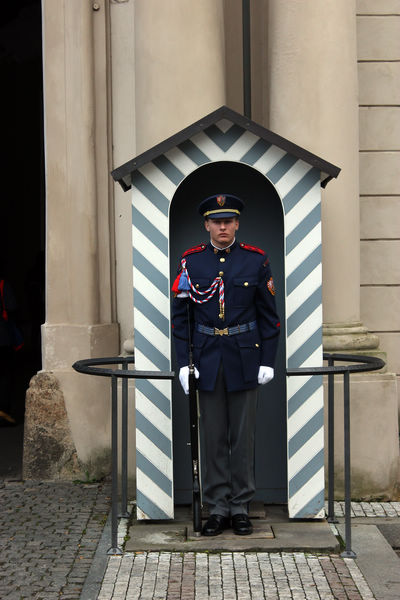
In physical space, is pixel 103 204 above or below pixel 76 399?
above

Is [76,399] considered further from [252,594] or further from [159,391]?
[252,594]

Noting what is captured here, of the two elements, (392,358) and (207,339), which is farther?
(392,358)

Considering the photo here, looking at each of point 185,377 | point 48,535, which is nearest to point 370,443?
point 185,377

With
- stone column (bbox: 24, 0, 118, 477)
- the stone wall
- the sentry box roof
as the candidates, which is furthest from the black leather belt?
the stone wall

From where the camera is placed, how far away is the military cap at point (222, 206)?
5.27 metres

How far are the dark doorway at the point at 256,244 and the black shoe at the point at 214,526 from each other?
63 cm

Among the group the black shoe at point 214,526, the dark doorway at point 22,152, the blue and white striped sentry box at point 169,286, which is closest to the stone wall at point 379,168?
the blue and white striped sentry box at point 169,286

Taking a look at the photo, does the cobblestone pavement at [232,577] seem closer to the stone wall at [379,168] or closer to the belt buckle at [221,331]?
the belt buckle at [221,331]

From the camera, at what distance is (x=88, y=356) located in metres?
6.91

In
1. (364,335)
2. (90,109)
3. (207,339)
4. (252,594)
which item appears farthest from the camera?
(90,109)

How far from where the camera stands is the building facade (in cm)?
653

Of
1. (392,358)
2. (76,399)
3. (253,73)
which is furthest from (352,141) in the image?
(76,399)

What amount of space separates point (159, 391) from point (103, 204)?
196cm

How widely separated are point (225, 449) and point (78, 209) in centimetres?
243
